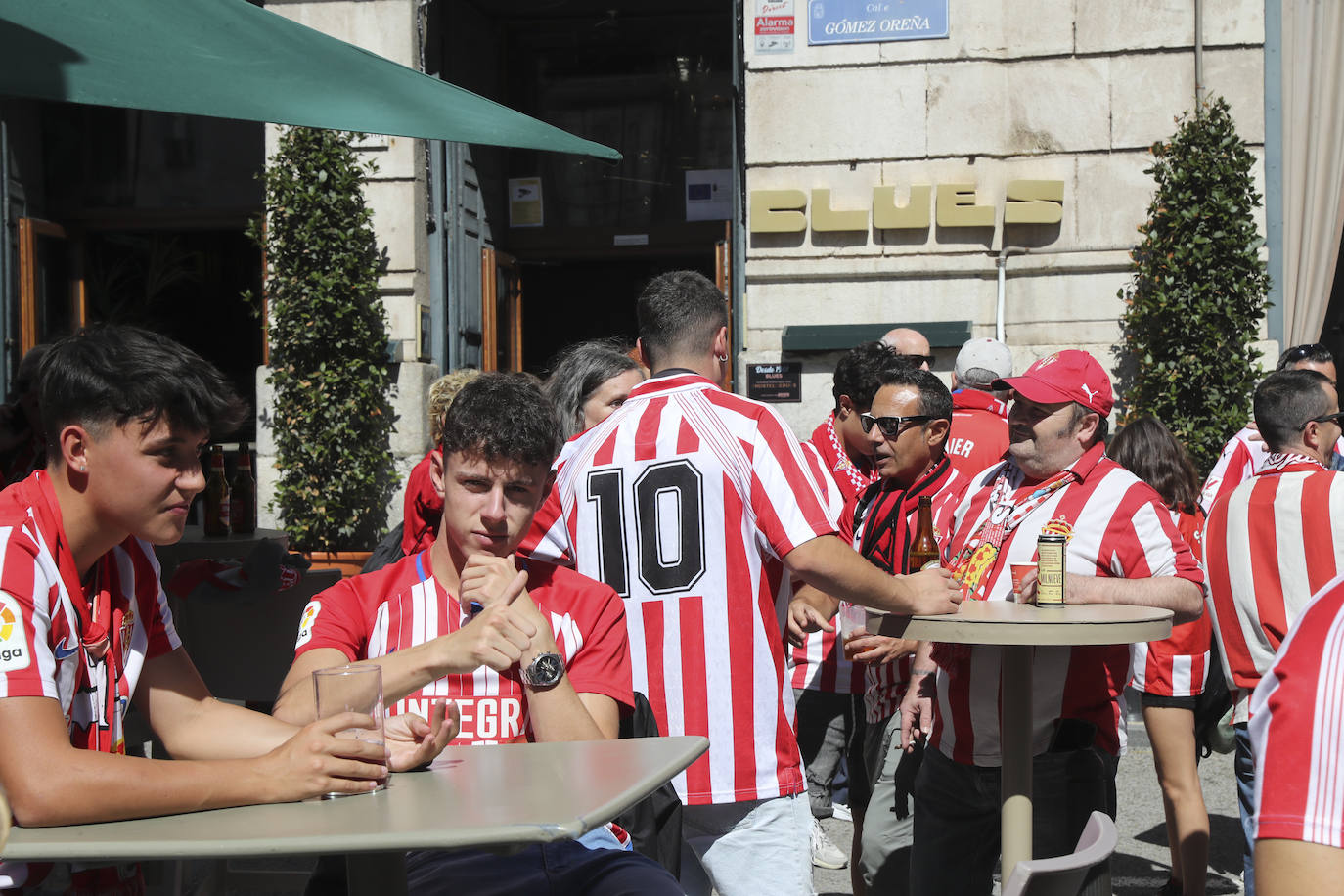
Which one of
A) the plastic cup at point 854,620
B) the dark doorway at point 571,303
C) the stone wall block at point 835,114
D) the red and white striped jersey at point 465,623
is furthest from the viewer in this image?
the dark doorway at point 571,303

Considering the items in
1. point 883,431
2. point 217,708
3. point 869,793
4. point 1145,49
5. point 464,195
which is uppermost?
point 1145,49

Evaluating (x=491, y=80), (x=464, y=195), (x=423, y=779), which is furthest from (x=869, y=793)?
(x=491, y=80)

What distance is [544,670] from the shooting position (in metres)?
2.41

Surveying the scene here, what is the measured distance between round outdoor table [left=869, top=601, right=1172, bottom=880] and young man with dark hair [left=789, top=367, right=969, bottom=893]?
0.71 m

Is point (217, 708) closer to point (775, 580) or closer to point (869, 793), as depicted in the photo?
point (775, 580)

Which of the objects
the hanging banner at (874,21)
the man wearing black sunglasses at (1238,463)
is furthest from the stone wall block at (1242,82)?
the man wearing black sunglasses at (1238,463)

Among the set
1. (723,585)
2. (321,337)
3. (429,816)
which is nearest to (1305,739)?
(429,816)

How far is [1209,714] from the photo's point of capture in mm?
5055

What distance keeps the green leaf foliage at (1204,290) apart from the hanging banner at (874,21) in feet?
5.49

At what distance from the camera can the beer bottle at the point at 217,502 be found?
5.20 metres

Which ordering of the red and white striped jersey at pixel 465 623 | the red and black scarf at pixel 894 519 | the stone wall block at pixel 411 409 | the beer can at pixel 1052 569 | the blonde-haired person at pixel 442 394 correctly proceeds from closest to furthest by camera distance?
the red and white striped jersey at pixel 465 623, the beer can at pixel 1052 569, the red and black scarf at pixel 894 519, the blonde-haired person at pixel 442 394, the stone wall block at pixel 411 409

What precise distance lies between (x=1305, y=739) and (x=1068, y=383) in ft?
7.93

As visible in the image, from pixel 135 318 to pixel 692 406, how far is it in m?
8.08

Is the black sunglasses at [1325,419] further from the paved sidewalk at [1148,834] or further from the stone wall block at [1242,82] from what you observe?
the stone wall block at [1242,82]
